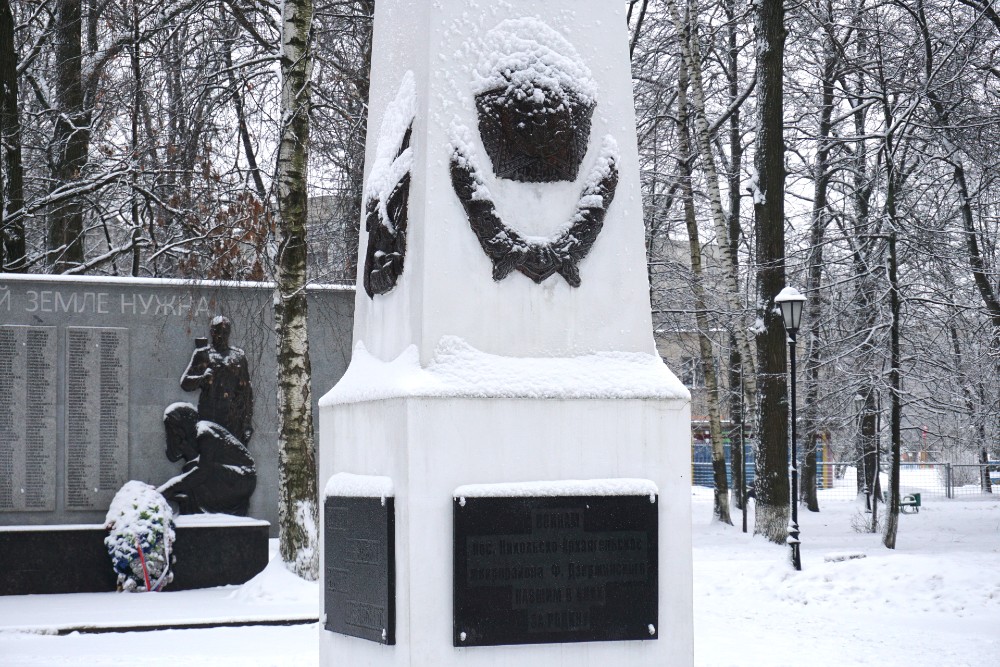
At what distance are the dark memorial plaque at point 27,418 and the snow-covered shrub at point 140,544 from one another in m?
0.96

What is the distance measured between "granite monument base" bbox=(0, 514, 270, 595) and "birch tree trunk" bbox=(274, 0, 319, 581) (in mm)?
1488

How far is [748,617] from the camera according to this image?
1065 centimetres

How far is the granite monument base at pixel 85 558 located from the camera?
39.2ft

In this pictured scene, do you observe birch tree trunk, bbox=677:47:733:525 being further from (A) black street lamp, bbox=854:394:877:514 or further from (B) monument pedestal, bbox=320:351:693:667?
(B) monument pedestal, bbox=320:351:693:667

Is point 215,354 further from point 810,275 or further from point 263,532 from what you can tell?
point 810,275

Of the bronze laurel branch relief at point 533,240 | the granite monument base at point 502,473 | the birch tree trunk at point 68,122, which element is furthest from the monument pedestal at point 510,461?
the birch tree trunk at point 68,122

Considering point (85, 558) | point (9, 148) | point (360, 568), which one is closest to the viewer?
point (360, 568)

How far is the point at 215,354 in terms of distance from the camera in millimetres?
13172

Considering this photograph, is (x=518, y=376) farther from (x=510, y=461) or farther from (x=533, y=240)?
(x=533, y=240)

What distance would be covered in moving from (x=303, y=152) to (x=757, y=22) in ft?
25.9

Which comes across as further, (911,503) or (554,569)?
(911,503)

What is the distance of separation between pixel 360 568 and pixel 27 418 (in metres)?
9.07

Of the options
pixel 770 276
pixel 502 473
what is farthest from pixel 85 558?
pixel 770 276

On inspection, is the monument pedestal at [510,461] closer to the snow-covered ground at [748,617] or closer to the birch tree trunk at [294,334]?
the snow-covered ground at [748,617]
